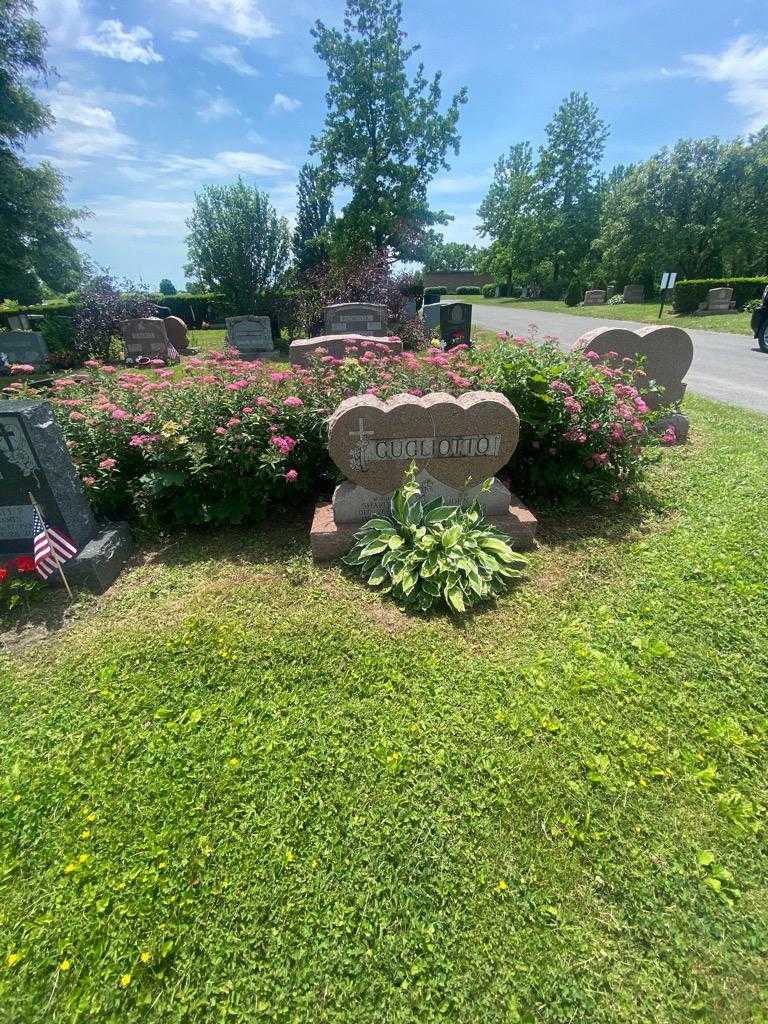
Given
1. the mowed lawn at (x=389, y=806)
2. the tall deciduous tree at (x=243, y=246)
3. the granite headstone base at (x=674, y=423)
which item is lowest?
the mowed lawn at (x=389, y=806)

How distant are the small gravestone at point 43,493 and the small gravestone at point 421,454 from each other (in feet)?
5.77

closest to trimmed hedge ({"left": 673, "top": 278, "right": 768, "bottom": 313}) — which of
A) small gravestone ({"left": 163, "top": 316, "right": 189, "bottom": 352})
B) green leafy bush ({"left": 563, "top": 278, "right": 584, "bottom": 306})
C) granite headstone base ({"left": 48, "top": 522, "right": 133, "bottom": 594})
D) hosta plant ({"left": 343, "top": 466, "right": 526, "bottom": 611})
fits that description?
green leafy bush ({"left": 563, "top": 278, "right": 584, "bottom": 306})

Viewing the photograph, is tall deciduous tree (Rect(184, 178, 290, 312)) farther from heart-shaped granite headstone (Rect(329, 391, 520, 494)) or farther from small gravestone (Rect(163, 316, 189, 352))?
heart-shaped granite headstone (Rect(329, 391, 520, 494))

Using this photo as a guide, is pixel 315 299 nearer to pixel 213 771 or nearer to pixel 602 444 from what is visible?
pixel 602 444

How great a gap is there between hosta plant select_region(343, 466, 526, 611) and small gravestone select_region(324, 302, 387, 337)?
11.4 meters

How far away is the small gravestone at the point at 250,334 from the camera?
15.7 metres

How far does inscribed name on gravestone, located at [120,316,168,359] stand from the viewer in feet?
49.6

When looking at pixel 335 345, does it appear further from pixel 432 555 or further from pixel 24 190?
pixel 24 190

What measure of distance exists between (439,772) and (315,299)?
1909 cm

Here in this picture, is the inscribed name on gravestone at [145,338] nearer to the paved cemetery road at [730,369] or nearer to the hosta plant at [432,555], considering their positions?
the paved cemetery road at [730,369]

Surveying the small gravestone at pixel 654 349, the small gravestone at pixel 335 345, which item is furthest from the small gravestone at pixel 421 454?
the small gravestone at pixel 335 345

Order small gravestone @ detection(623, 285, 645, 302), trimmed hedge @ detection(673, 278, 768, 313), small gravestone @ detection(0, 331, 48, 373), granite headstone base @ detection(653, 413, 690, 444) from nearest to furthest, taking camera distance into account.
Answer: granite headstone base @ detection(653, 413, 690, 444) → small gravestone @ detection(0, 331, 48, 373) → trimmed hedge @ detection(673, 278, 768, 313) → small gravestone @ detection(623, 285, 645, 302)

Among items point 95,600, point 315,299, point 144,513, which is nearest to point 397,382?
point 144,513

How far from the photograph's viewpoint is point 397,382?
4.73 meters
